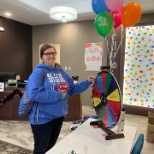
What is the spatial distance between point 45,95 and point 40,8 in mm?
3308

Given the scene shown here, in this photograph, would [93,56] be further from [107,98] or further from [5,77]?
[107,98]

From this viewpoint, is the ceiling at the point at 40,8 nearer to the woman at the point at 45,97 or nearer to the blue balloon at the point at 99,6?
the blue balloon at the point at 99,6

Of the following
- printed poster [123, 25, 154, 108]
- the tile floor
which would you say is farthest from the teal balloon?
printed poster [123, 25, 154, 108]

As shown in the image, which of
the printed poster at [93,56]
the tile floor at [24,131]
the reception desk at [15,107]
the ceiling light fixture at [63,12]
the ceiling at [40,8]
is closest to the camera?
the tile floor at [24,131]

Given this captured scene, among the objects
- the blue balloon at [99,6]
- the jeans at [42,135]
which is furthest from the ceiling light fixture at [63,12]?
the jeans at [42,135]

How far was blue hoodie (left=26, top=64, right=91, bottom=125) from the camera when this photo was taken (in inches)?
54.1

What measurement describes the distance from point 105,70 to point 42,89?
1.81 feet

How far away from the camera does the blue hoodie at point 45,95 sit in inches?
54.1

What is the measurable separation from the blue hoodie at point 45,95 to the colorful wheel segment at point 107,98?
33 cm

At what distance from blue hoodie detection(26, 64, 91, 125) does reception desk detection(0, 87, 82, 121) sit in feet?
6.31

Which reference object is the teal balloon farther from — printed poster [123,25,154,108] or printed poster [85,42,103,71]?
printed poster [85,42,103,71]

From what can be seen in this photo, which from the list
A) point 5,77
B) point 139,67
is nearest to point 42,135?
point 5,77

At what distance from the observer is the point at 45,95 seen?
4.48 feet

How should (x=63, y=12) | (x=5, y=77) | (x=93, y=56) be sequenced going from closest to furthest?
(x=63, y=12)
(x=5, y=77)
(x=93, y=56)
